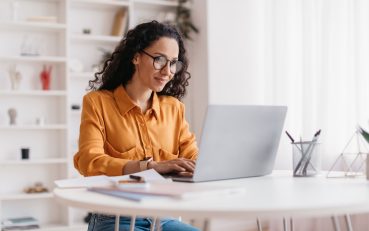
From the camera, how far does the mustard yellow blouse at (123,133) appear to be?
1799 millimetres

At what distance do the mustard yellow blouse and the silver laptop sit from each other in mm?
379

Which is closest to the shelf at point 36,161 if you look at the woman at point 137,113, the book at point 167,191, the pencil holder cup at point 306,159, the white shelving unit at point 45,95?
the white shelving unit at point 45,95

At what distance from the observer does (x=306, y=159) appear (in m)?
1.70

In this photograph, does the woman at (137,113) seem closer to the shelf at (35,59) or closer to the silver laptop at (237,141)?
the silver laptop at (237,141)

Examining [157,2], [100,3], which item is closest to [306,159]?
Answer: [100,3]

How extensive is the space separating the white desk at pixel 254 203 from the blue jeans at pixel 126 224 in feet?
1.20

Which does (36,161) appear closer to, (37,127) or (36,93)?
(37,127)

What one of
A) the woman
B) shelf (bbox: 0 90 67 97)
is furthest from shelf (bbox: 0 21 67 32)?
the woman

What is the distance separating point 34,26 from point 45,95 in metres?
0.56

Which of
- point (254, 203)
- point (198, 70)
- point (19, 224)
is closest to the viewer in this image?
point (254, 203)

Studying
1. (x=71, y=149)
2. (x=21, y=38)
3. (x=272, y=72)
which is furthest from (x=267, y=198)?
(x=21, y=38)

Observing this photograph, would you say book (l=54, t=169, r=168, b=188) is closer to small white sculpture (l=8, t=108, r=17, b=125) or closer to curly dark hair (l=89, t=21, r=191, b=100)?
curly dark hair (l=89, t=21, r=191, b=100)

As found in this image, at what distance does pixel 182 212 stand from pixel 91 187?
1.37ft

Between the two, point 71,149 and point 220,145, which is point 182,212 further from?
point 71,149
